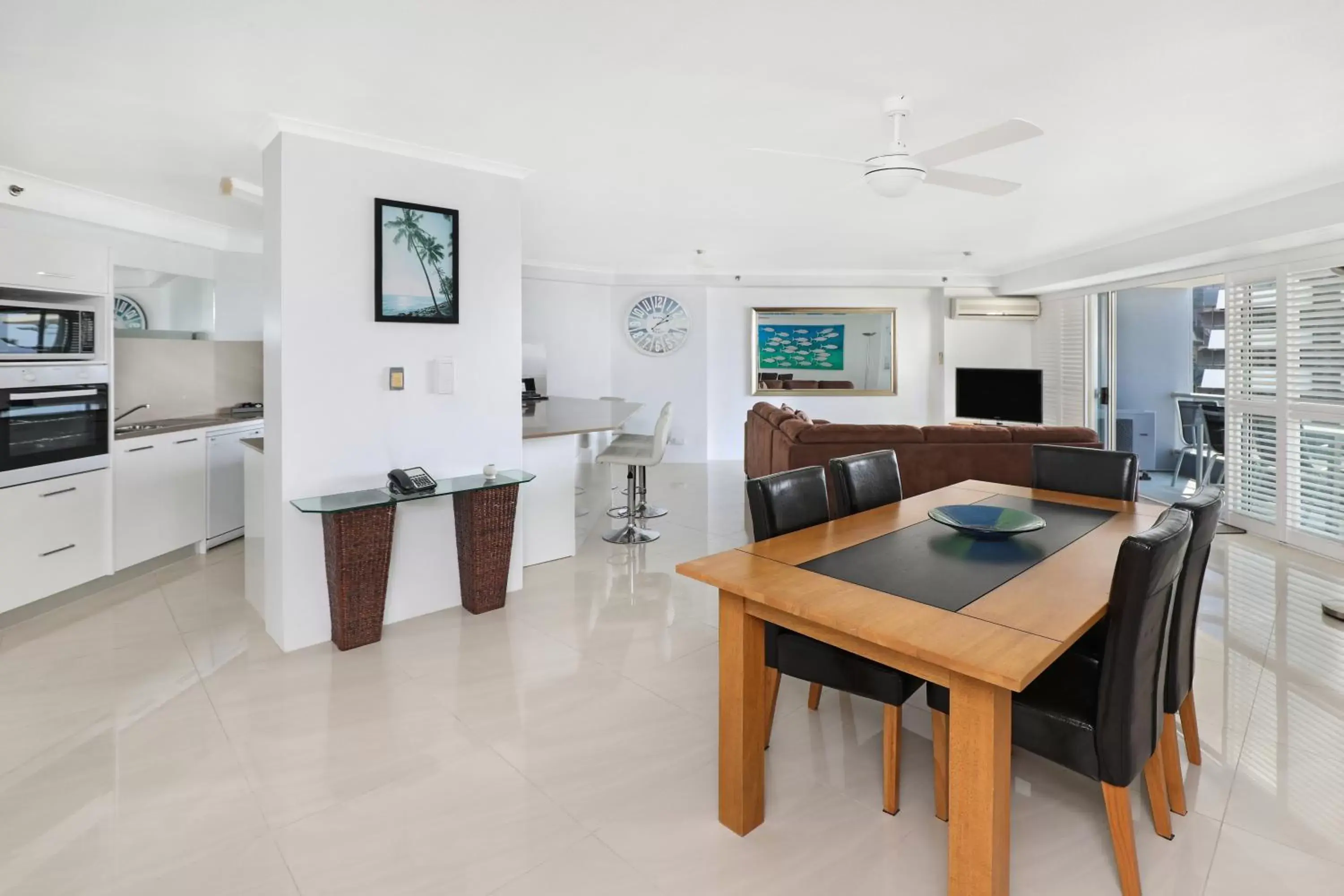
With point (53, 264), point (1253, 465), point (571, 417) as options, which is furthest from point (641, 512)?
point (1253, 465)

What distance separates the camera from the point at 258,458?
351 centimetres

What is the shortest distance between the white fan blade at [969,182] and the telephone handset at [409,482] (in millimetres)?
2545

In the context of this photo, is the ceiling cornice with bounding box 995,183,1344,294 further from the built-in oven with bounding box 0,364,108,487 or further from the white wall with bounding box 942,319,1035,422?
the built-in oven with bounding box 0,364,108,487

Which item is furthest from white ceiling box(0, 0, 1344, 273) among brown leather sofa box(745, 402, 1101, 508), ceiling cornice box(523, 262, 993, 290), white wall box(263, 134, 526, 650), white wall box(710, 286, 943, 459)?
white wall box(710, 286, 943, 459)

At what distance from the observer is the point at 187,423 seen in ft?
14.5

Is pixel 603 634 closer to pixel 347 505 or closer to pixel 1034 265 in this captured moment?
pixel 347 505

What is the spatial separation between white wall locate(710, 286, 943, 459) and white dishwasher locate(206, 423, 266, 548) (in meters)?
4.97

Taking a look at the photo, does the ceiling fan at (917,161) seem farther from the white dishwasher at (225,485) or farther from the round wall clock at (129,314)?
the round wall clock at (129,314)

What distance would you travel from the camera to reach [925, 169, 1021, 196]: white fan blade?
286 cm

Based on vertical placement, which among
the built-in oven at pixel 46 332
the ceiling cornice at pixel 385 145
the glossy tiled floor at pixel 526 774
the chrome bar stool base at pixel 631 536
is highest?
the ceiling cornice at pixel 385 145

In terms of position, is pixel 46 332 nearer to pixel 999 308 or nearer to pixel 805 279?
pixel 805 279

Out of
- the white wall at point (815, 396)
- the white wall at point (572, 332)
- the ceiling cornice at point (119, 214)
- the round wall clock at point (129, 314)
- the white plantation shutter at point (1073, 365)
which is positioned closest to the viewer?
the ceiling cornice at point (119, 214)

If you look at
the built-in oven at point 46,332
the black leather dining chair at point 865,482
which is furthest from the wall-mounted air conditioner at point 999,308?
the built-in oven at point 46,332

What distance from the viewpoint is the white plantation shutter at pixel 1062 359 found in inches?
280
